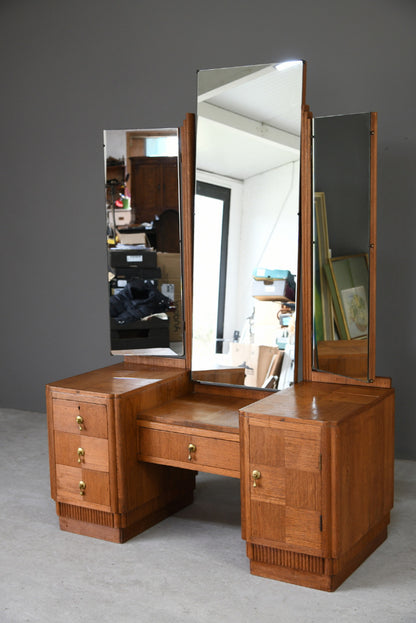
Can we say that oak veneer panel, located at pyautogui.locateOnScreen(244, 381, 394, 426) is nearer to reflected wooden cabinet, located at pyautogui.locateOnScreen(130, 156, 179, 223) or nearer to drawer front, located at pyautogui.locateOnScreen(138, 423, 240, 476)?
drawer front, located at pyautogui.locateOnScreen(138, 423, 240, 476)

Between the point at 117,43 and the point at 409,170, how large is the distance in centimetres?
215

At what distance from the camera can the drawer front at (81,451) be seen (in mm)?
2620

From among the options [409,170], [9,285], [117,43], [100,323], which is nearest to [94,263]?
[100,323]

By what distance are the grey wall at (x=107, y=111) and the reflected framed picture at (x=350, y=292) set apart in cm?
112

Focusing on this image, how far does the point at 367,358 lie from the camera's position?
2631 millimetres

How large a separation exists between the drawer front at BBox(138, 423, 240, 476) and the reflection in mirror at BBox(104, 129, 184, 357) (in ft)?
1.77

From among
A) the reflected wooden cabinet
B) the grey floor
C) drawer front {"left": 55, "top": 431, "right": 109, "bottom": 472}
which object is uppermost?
the reflected wooden cabinet

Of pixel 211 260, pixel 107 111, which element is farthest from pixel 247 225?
pixel 107 111

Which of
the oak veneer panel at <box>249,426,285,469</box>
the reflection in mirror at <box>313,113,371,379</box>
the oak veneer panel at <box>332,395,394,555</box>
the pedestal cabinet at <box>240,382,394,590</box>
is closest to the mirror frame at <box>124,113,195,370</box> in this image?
the reflection in mirror at <box>313,113,371,379</box>

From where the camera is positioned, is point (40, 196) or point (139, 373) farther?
point (40, 196)

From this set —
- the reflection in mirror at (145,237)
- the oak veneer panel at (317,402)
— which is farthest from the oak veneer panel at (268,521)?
the reflection in mirror at (145,237)

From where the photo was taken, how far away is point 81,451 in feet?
8.72

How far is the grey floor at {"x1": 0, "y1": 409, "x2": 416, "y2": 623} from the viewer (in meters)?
2.14

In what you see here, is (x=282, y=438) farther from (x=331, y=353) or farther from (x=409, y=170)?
(x=409, y=170)
